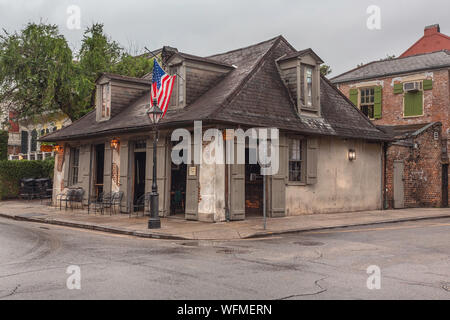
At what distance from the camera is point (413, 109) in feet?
80.8

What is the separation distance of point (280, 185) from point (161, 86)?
213 inches

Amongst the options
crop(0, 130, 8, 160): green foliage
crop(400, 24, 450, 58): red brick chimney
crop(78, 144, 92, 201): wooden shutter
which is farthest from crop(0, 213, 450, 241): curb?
crop(400, 24, 450, 58): red brick chimney

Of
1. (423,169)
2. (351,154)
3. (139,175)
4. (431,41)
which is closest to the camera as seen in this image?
(351,154)

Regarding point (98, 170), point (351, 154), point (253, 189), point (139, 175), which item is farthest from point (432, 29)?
point (98, 170)

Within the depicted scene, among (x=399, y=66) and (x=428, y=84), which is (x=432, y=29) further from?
(x=428, y=84)

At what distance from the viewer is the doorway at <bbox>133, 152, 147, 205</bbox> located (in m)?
18.2

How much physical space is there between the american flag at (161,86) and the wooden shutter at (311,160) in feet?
19.0

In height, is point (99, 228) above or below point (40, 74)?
below

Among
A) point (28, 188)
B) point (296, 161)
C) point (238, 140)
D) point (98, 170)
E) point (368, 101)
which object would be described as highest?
point (368, 101)

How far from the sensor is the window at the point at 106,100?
19781 mm

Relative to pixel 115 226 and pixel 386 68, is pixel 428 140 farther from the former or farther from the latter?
pixel 115 226

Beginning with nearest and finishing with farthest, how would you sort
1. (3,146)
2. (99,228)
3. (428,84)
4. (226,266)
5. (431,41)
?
(226,266), (99,228), (428,84), (3,146), (431,41)

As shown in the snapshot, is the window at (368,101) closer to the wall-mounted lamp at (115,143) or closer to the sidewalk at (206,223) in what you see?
the sidewalk at (206,223)
